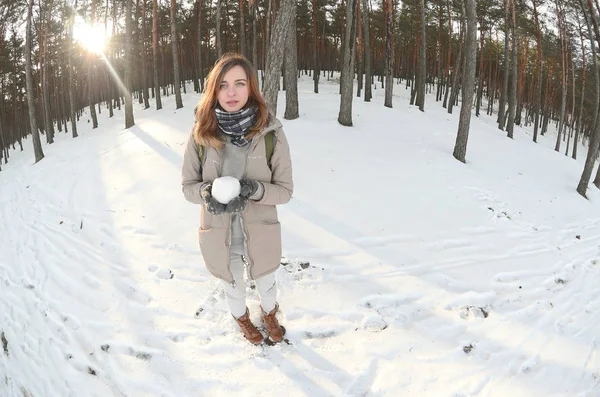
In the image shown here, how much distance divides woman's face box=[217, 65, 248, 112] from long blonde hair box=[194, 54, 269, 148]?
4cm

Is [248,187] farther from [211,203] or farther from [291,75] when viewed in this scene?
[291,75]

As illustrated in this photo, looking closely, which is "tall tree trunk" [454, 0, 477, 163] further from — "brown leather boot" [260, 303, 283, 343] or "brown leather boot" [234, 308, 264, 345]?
"brown leather boot" [234, 308, 264, 345]

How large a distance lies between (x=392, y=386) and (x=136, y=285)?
3.15 m

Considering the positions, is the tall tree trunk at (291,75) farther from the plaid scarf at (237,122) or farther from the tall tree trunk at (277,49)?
the plaid scarf at (237,122)

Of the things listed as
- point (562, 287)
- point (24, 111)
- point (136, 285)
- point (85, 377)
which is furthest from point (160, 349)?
point (24, 111)

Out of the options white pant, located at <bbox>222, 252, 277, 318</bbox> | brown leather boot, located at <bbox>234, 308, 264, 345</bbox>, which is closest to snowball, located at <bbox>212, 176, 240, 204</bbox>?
white pant, located at <bbox>222, 252, 277, 318</bbox>

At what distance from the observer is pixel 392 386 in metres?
2.69

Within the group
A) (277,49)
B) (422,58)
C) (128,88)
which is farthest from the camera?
(422,58)

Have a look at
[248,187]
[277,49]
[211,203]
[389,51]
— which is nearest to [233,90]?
[248,187]

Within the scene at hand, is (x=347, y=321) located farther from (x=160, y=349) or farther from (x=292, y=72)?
(x=292, y=72)

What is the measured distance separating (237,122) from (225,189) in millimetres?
503

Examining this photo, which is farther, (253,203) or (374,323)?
(374,323)

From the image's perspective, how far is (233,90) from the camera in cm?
215

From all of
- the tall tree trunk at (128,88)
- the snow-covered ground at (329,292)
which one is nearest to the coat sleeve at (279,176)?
the snow-covered ground at (329,292)
